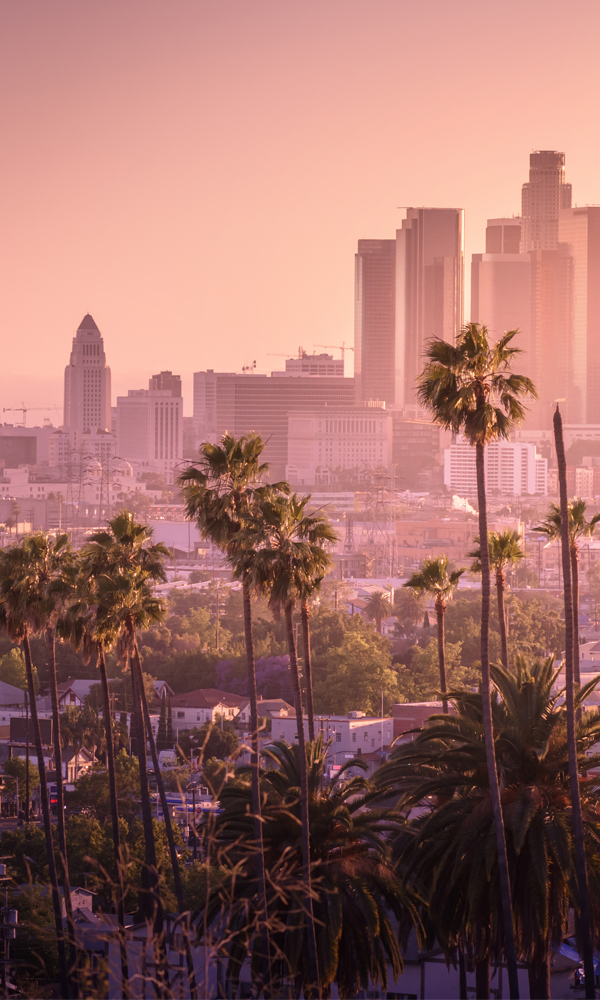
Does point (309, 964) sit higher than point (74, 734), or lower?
higher

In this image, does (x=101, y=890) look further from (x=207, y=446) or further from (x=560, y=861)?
(x=560, y=861)

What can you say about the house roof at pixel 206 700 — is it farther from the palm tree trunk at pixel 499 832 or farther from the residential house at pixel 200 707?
the palm tree trunk at pixel 499 832

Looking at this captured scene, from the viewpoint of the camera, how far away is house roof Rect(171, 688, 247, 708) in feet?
319

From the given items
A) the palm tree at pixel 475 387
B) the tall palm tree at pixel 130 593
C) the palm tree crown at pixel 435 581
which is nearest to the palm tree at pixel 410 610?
the palm tree crown at pixel 435 581

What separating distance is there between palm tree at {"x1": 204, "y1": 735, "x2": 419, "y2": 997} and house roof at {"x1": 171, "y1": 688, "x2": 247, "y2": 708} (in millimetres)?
68456

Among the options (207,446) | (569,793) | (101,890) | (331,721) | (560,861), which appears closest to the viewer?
(560,861)

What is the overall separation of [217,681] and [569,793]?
81.4 m

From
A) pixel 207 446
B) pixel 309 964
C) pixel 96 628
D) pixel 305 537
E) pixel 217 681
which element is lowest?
pixel 217 681

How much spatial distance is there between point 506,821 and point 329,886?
4126 millimetres

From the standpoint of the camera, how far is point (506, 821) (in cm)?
2544

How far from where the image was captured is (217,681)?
10594 cm

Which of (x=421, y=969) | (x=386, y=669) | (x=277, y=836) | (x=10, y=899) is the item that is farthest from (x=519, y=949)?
(x=386, y=669)

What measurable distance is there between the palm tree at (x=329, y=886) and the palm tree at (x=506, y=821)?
764 mm

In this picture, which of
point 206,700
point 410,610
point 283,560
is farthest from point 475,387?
point 410,610
